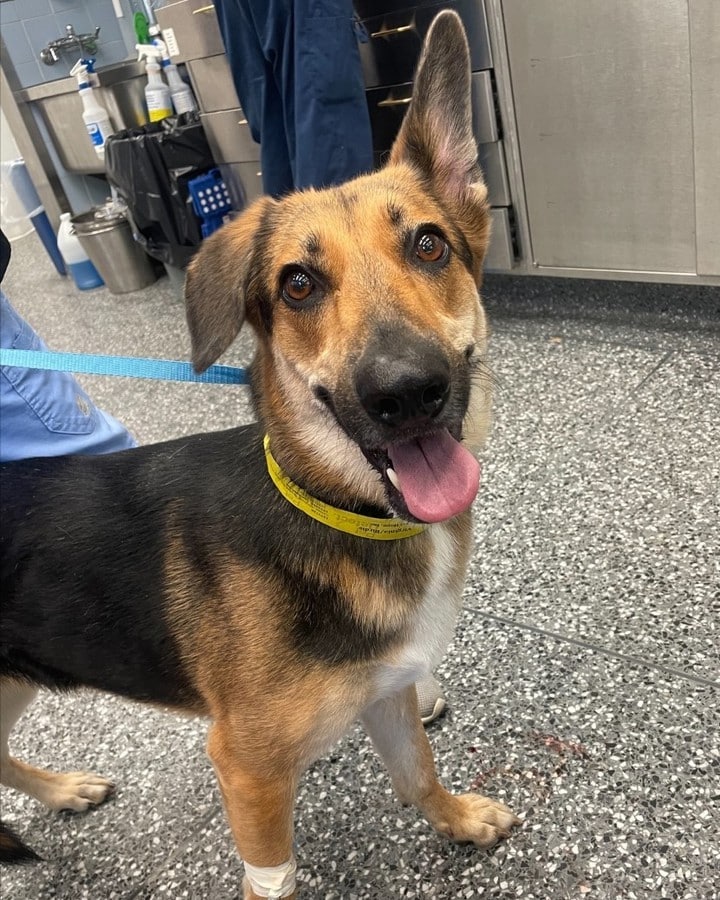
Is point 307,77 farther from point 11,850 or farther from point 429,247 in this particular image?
point 11,850

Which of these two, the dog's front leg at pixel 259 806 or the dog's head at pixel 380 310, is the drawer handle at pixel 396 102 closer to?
the dog's head at pixel 380 310

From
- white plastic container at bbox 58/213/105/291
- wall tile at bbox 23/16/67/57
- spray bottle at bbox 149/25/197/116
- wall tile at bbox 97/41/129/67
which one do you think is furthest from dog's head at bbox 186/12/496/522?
wall tile at bbox 23/16/67/57

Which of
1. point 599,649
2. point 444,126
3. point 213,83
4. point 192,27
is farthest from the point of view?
point 213,83

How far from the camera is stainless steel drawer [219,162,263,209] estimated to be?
3.75 meters

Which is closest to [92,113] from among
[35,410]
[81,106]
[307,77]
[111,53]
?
[81,106]

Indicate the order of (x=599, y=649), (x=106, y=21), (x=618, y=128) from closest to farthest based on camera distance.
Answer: (x=599, y=649), (x=618, y=128), (x=106, y=21)

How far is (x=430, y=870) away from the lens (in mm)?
1365

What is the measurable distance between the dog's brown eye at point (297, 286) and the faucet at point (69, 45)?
482 cm

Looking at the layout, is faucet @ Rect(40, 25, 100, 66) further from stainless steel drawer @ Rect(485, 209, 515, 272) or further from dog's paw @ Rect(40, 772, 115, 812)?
dog's paw @ Rect(40, 772, 115, 812)

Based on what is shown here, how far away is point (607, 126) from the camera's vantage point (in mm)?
2545

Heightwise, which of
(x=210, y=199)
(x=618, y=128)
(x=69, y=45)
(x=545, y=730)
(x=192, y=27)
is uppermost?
(x=69, y=45)

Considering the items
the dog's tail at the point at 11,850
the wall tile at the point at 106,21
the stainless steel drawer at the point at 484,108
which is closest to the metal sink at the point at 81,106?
the wall tile at the point at 106,21

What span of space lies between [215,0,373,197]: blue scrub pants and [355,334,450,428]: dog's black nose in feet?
5.78

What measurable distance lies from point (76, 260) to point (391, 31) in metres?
2.94
